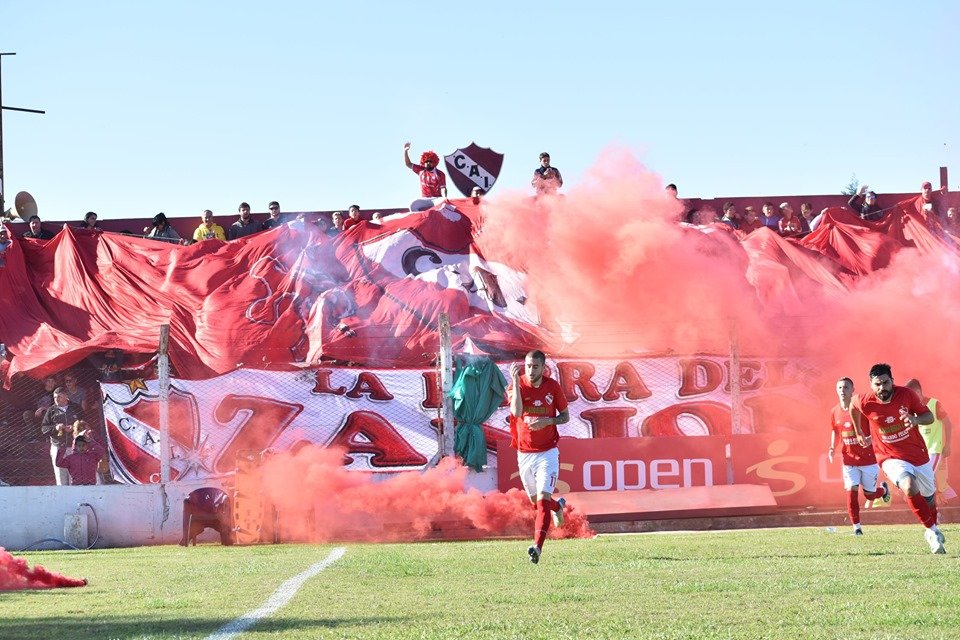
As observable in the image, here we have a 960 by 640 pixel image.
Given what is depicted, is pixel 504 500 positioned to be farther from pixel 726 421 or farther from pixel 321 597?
pixel 321 597

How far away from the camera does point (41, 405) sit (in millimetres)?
21797

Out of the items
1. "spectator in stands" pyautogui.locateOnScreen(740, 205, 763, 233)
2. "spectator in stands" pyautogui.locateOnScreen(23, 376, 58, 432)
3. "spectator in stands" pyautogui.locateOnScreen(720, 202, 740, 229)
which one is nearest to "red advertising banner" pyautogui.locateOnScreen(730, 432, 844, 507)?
"spectator in stands" pyautogui.locateOnScreen(720, 202, 740, 229)

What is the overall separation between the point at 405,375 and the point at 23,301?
751cm

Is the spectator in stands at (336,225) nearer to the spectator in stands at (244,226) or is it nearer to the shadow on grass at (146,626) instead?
the spectator in stands at (244,226)

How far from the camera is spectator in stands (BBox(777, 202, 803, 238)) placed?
25938 millimetres

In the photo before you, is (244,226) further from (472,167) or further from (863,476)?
(863,476)

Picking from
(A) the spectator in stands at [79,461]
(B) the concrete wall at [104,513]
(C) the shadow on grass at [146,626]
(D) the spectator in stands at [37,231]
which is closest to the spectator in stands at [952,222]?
(B) the concrete wall at [104,513]

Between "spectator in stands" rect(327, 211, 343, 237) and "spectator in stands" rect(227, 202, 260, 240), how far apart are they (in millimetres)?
1590

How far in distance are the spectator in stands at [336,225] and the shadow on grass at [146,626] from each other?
1734 cm

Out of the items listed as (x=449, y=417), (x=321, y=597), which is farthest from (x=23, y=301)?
(x=321, y=597)

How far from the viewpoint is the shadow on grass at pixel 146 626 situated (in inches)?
296

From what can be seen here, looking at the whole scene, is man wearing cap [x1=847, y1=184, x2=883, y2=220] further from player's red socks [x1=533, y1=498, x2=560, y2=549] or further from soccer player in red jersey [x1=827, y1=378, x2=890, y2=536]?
player's red socks [x1=533, y1=498, x2=560, y2=549]

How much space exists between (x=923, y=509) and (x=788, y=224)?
556 inches

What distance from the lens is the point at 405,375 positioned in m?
21.8
